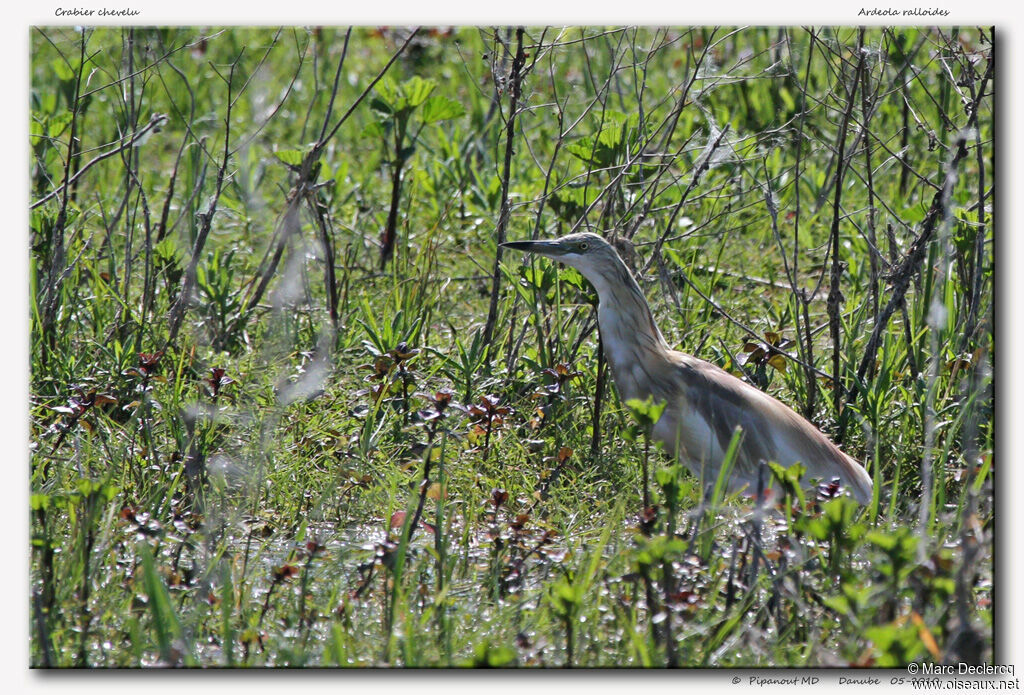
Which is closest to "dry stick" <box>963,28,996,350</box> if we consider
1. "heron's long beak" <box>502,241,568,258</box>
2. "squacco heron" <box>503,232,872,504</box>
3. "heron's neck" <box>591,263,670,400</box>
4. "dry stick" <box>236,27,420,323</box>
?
"squacco heron" <box>503,232,872,504</box>

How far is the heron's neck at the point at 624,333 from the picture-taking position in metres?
3.47

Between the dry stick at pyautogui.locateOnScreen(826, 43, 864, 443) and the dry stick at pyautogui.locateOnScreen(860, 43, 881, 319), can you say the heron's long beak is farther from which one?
the dry stick at pyautogui.locateOnScreen(860, 43, 881, 319)

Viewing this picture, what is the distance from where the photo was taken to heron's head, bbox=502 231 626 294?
337 centimetres

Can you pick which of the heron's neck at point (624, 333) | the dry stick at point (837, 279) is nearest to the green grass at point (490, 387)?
the dry stick at point (837, 279)

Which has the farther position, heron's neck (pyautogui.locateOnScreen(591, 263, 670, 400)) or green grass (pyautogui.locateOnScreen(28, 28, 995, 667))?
heron's neck (pyautogui.locateOnScreen(591, 263, 670, 400))

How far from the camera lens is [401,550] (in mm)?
2516

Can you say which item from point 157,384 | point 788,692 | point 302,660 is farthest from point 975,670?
point 157,384

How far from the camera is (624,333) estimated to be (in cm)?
348

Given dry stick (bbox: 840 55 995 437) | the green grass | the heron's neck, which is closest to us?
the green grass

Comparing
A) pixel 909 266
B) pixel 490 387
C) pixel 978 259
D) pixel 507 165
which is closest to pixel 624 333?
pixel 490 387

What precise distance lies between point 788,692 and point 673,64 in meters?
4.07

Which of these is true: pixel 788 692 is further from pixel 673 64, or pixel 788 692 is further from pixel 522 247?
pixel 673 64

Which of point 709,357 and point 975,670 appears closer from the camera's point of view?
point 975,670

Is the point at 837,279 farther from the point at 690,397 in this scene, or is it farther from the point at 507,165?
the point at 507,165
